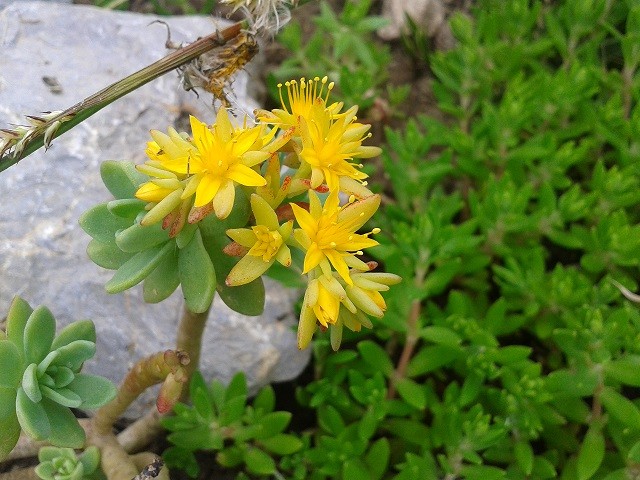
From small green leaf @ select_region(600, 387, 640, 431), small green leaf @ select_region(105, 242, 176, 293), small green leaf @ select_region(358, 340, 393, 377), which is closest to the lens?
small green leaf @ select_region(105, 242, 176, 293)

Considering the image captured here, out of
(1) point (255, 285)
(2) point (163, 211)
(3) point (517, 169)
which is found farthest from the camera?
(3) point (517, 169)

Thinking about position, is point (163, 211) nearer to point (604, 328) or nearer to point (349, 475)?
point (349, 475)

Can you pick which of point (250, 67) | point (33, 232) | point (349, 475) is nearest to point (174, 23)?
point (250, 67)

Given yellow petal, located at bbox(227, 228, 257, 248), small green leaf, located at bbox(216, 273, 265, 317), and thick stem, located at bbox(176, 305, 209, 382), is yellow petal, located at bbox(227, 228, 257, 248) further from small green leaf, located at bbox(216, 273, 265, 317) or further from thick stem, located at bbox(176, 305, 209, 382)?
thick stem, located at bbox(176, 305, 209, 382)

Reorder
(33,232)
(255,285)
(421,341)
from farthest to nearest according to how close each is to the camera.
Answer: (421,341)
(33,232)
(255,285)

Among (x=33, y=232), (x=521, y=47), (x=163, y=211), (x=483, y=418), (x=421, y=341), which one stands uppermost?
(x=163, y=211)

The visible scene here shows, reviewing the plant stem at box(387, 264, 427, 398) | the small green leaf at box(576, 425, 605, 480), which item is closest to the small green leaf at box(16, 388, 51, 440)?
the plant stem at box(387, 264, 427, 398)

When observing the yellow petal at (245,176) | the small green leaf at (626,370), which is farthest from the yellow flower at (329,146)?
the small green leaf at (626,370)
